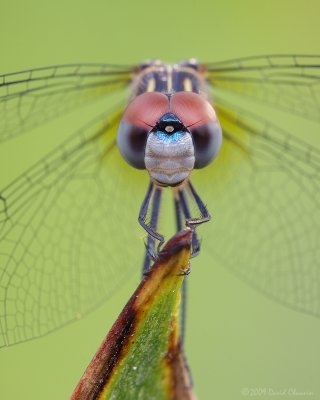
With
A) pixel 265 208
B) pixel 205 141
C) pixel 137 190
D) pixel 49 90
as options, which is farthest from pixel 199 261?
pixel 205 141

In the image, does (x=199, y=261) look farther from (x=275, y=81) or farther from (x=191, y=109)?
(x=191, y=109)

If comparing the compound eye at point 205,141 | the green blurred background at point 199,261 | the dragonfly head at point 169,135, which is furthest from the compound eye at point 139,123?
the green blurred background at point 199,261

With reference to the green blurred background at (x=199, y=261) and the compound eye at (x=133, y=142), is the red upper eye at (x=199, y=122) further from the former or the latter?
the green blurred background at (x=199, y=261)

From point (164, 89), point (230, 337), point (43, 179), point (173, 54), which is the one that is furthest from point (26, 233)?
point (173, 54)

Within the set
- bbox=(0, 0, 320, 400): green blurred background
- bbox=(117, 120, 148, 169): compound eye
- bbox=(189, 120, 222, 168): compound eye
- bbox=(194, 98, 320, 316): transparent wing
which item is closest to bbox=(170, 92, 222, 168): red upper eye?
bbox=(189, 120, 222, 168): compound eye

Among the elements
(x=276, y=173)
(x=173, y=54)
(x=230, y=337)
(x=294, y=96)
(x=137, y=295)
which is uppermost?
(x=173, y=54)

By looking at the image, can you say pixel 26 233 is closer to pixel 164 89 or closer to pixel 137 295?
pixel 164 89
